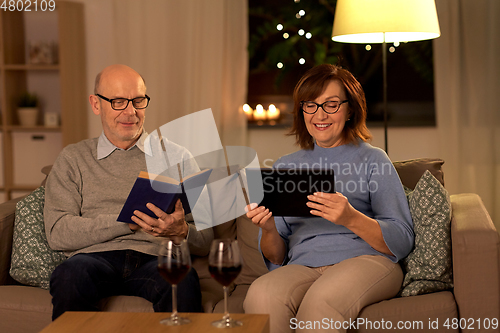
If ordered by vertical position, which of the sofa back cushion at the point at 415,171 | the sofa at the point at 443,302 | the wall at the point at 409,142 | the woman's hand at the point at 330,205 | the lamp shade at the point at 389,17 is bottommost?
the sofa at the point at 443,302

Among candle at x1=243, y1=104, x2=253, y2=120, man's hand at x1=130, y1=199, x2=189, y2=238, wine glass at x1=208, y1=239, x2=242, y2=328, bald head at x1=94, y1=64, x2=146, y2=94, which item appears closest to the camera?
wine glass at x1=208, y1=239, x2=242, y2=328

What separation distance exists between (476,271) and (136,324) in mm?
1057

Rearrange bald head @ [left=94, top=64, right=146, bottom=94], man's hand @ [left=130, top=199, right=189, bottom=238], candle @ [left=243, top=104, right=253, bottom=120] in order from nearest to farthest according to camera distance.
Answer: man's hand @ [left=130, top=199, right=189, bottom=238]
bald head @ [left=94, top=64, right=146, bottom=94]
candle @ [left=243, top=104, right=253, bottom=120]

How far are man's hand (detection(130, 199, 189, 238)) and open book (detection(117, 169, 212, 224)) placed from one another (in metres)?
0.02

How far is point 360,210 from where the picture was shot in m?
1.72

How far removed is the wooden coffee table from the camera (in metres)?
1.16

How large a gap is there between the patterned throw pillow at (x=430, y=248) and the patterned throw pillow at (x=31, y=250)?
129cm

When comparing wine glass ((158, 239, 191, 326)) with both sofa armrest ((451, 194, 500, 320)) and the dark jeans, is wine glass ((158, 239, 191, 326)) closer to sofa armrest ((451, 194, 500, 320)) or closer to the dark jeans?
the dark jeans

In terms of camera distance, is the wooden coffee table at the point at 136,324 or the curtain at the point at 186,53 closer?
the wooden coffee table at the point at 136,324

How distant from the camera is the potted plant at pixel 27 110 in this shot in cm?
344

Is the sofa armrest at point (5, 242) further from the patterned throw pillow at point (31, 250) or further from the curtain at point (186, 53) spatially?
the curtain at point (186, 53)

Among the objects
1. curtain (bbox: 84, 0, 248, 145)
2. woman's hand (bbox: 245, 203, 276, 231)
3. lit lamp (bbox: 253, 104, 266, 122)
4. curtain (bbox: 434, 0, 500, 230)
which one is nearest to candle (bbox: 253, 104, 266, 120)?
lit lamp (bbox: 253, 104, 266, 122)

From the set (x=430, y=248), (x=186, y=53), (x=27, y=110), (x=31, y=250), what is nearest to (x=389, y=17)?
(x=430, y=248)

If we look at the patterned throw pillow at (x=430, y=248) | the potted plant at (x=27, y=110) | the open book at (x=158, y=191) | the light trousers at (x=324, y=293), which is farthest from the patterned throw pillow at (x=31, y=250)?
the potted plant at (x=27, y=110)
